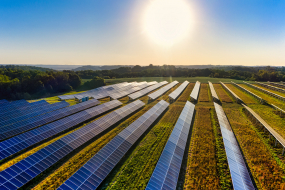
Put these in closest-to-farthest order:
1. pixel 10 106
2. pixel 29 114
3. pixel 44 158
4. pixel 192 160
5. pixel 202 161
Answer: pixel 44 158
pixel 202 161
pixel 192 160
pixel 29 114
pixel 10 106

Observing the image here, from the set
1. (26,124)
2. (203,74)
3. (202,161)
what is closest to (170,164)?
(202,161)

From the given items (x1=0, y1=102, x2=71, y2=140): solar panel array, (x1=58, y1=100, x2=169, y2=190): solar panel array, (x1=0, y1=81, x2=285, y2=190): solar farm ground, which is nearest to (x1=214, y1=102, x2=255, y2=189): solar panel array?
(x1=0, y1=81, x2=285, y2=190): solar farm ground

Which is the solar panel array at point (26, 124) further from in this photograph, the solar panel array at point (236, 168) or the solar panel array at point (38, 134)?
the solar panel array at point (236, 168)

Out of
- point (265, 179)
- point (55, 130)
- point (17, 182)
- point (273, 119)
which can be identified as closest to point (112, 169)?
point (17, 182)

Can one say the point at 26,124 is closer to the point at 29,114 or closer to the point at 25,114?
the point at 29,114

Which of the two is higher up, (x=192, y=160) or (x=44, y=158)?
(x=44, y=158)

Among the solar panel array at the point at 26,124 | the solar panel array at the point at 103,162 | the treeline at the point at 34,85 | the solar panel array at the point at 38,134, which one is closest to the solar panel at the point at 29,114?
the solar panel array at the point at 26,124

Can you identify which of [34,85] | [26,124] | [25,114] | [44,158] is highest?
[34,85]
